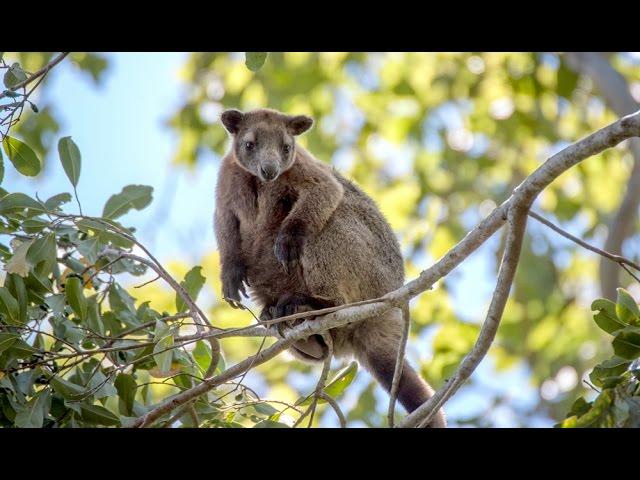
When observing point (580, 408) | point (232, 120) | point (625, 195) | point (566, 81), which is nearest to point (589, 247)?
point (580, 408)

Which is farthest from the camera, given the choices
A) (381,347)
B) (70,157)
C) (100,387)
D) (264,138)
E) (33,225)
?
(264,138)

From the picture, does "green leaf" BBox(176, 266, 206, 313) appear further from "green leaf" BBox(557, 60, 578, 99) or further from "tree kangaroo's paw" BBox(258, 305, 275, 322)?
"green leaf" BBox(557, 60, 578, 99)

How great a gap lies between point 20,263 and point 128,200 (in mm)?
1103

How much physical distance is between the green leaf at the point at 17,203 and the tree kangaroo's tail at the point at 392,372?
8.91 feet

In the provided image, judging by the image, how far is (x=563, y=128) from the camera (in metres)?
16.6

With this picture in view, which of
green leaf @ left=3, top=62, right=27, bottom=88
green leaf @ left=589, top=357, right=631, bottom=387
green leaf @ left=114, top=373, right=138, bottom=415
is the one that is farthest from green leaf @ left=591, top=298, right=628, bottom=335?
green leaf @ left=3, top=62, right=27, bottom=88

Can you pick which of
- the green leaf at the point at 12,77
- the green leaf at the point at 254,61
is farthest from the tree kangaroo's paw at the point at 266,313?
the green leaf at the point at 12,77

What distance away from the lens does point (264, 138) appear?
23.5 feet

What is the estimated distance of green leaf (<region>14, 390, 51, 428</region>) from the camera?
4.54 meters

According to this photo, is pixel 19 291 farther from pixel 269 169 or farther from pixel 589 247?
pixel 589 247
